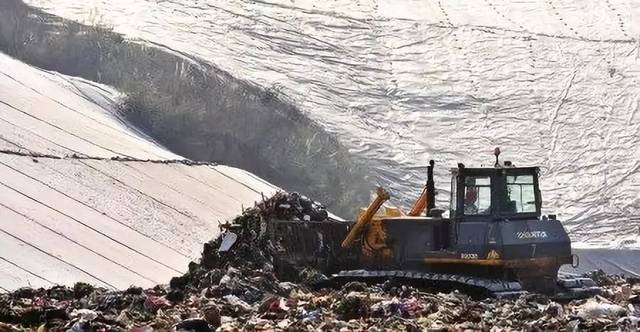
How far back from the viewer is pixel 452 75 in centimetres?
4181

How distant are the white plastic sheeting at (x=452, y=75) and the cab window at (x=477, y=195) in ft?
37.7

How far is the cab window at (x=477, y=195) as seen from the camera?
59.4 feet

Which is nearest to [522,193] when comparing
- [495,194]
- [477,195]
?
[495,194]

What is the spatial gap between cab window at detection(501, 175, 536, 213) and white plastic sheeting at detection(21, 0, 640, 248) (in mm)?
11175

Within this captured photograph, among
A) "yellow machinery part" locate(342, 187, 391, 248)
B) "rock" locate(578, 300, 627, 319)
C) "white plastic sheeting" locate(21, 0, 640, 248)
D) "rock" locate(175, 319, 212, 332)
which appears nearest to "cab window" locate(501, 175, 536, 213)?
"yellow machinery part" locate(342, 187, 391, 248)

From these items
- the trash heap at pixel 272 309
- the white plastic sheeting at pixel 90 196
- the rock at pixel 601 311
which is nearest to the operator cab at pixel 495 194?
the trash heap at pixel 272 309

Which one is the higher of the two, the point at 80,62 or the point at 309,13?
the point at 309,13

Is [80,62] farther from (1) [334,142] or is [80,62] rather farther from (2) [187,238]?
(2) [187,238]

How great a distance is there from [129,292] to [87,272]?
2.50 metres

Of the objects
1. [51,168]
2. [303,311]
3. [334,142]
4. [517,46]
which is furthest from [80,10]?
[303,311]

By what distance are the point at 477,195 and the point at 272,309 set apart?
5325 millimetres

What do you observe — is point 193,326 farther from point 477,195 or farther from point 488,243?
point 477,195

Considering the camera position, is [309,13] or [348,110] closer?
[348,110]

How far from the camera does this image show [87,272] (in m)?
17.8
